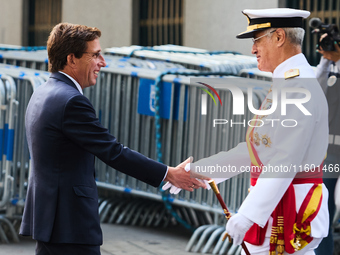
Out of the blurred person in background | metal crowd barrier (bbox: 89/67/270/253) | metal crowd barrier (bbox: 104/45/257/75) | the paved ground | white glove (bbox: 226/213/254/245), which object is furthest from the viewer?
metal crowd barrier (bbox: 104/45/257/75)

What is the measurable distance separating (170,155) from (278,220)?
12.7 ft

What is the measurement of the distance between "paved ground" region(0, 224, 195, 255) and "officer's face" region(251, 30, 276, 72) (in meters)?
3.55

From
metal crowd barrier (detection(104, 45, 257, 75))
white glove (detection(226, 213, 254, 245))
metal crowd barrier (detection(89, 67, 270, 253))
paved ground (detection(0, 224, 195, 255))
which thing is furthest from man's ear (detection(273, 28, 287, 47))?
metal crowd barrier (detection(104, 45, 257, 75))

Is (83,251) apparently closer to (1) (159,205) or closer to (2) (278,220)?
(2) (278,220)

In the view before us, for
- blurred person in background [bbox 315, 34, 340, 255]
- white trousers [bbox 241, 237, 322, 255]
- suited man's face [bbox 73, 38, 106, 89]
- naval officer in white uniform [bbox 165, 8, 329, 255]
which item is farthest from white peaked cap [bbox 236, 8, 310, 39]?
blurred person in background [bbox 315, 34, 340, 255]

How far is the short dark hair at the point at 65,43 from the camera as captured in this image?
150 inches

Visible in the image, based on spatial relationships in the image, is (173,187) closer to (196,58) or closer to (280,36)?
(280,36)

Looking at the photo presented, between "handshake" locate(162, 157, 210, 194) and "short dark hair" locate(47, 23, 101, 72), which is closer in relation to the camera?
"short dark hair" locate(47, 23, 101, 72)

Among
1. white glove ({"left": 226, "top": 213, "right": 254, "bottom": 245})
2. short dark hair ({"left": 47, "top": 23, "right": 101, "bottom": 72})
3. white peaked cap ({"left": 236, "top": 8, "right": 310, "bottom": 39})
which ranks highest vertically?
white peaked cap ({"left": 236, "top": 8, "right": 310, "bottom": 39})

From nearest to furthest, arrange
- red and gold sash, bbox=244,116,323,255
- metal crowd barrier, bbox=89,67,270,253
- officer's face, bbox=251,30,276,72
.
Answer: red and gold sash, bbox=244,116,323,255 < officer's face, bbox=251,30,276,72 < metal crowd barrier, bbox=89,67,270,253

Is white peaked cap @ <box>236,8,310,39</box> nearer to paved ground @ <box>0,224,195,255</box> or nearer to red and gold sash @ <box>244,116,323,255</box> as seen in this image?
red and gold sash @ <box>244,116,323,255</box>

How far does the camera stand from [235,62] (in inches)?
345

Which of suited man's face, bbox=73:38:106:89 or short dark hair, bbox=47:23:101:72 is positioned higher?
short dark hair, bbox=47:23:101:72

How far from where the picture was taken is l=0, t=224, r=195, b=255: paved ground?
678cm
